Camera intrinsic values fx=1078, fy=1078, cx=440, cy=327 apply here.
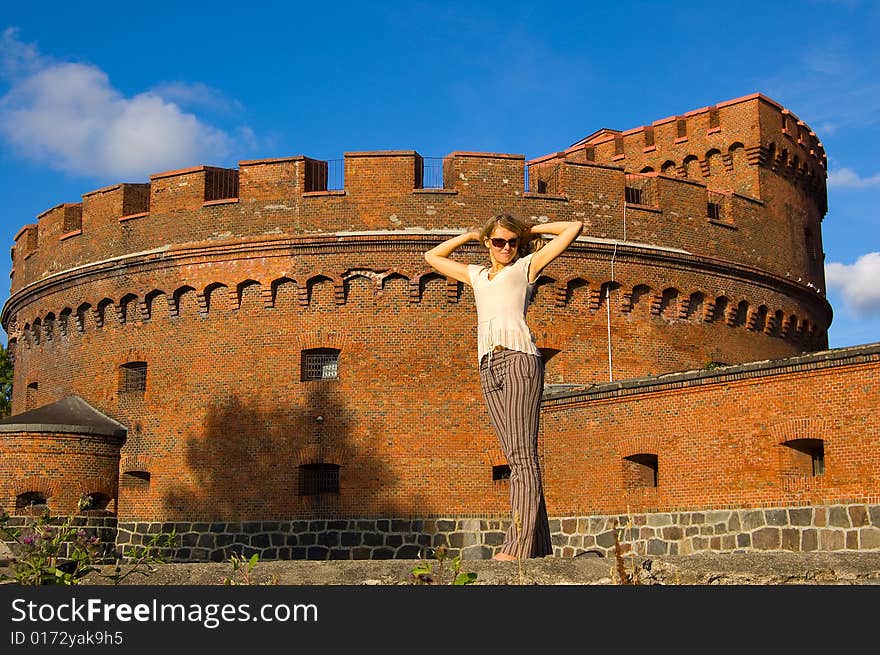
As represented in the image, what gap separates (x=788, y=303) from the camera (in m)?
23.6

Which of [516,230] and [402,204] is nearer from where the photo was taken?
[516,230]

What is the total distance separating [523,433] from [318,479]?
12.8 m

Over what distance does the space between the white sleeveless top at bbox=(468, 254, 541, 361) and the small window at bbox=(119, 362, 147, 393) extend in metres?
15.0

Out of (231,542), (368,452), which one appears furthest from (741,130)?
(231,542)

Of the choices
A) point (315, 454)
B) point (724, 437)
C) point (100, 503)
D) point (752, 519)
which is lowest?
point (752, 519)

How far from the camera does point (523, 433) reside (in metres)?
7.89

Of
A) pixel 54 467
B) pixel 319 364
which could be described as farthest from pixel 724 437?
pixel 54 467

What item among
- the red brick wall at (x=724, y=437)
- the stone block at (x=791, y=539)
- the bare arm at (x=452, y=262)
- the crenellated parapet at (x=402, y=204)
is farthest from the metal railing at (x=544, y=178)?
the bare arm at (x=452, y=262)

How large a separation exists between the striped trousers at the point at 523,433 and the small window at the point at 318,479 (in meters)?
12.3

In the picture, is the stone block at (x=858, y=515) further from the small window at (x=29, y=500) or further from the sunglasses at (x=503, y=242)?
the small window at (x=29, y=500)

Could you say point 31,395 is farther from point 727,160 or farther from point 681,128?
point 727,160

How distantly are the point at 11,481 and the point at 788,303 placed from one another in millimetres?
16390

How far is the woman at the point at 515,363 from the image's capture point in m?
7.88

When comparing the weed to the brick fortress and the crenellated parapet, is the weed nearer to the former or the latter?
the brick fortress
